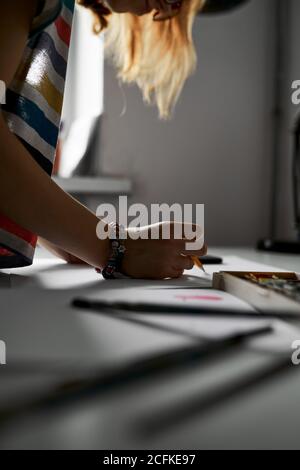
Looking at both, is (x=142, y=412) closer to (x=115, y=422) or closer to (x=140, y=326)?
(x=115, y=422)

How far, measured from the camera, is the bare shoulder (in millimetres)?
549

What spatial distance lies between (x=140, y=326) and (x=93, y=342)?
0.05 m

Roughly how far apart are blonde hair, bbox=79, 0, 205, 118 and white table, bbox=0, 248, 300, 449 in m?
1.00

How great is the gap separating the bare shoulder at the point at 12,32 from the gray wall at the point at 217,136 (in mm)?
1338

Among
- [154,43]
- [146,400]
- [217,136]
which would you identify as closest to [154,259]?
[146,400]

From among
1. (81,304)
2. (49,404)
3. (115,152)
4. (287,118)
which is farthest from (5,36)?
(287,118)

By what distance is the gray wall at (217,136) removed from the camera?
1.94 metres

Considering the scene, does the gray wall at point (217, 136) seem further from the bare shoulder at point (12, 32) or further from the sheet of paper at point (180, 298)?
the sheet of paper at point (180, 298)

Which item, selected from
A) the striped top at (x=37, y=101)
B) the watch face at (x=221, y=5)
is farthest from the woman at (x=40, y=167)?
the watch face at (x=221, y=5)

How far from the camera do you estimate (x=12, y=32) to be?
0.56 m

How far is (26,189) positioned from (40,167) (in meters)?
0.04

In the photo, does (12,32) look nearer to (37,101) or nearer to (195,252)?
(37,101)
